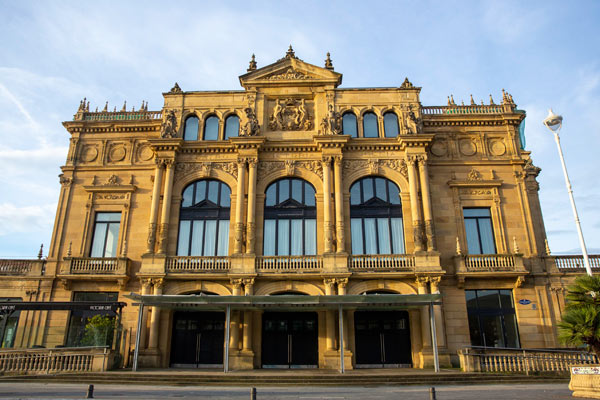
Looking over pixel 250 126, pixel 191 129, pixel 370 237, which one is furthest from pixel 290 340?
pixel 191 129

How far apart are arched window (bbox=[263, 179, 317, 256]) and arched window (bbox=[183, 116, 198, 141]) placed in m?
6.83

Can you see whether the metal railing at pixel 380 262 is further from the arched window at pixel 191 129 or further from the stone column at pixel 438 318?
the arched window at pixel 191 129

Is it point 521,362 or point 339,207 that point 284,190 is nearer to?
point 339,207

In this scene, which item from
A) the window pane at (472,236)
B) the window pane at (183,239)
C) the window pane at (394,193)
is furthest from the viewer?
the window pane at (394,193)

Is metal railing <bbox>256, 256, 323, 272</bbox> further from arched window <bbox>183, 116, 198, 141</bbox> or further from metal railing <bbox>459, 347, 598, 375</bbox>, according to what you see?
arched window <bbox>183, 116, 198, 141</bbox>

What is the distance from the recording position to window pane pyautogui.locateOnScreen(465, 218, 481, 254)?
28.8m

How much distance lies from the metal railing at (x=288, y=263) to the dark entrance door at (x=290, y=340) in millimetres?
2913

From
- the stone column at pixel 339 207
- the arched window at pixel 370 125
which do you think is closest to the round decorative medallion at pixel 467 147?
the arched window at pixel 370 125

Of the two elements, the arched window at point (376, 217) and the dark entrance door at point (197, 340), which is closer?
the dark entrance door at point (197, 340)

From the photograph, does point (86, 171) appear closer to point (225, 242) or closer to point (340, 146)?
point (225, 242)

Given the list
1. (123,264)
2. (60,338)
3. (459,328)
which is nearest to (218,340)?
(123,264)

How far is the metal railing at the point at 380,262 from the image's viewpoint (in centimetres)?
2669

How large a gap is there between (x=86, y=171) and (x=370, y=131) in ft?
66.4

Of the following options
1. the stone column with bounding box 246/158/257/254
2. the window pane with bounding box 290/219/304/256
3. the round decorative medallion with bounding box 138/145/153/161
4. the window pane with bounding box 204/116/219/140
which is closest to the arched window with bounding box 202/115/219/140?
the window pane with bounding box 204/116/219/140
